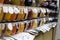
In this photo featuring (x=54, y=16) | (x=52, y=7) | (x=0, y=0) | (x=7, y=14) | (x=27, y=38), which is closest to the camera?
(x=0, y=0)

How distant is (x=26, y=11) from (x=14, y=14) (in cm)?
46

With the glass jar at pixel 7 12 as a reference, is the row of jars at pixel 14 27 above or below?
below

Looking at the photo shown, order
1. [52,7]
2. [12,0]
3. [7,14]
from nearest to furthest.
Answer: [7,14] → [12,0] → [52,7]

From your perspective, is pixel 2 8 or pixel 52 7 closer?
pixel 2 8

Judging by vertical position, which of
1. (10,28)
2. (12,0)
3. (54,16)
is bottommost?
(54,16)

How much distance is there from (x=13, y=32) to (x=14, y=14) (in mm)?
218

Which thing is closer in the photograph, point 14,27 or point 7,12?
point 7,12

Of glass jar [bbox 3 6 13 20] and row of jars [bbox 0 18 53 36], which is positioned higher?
glass jar [bbox 3 6 13 20]

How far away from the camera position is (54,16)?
5.28 metres

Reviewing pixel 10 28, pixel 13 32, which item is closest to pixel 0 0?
pixel 10 28

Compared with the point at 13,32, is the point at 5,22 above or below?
above

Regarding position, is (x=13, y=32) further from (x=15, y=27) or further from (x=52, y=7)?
(x=52, y=7)

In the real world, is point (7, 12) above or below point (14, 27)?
above

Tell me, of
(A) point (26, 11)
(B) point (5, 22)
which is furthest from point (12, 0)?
(A) point (26, 11)
